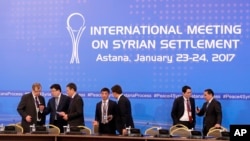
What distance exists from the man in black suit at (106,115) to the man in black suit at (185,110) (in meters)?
1.09

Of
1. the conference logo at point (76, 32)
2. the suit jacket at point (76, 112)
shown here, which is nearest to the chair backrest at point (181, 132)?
the suit jacket at point (76, 112)

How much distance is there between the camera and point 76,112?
9.02 meters

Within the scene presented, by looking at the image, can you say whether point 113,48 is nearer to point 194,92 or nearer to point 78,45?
point 78,45

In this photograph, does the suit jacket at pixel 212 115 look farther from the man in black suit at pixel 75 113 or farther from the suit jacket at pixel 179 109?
the man in black suit at pixel 75 113

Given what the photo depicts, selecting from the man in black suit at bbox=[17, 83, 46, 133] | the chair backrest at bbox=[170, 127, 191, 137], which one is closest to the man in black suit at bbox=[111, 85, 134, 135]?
the chair backrest at bbox=[170, 127, 191, 137]

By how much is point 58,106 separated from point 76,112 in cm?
56

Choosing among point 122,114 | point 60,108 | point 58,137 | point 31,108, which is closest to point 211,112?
point 122,114

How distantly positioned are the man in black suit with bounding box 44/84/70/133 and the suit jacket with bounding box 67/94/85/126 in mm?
351

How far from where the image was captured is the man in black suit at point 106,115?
9.12m

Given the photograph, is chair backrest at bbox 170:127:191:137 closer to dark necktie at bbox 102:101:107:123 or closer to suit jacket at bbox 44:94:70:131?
dark necktie at bbox 102:101:107:123

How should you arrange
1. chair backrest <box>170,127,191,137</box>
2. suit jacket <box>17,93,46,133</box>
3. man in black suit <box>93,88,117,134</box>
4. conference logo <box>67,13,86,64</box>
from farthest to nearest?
conference logo <box>67,13,86,64</box>
suit jacket <box>17,93,46,133</box>
man in black suit <box>93,88,117,134</box>
chair backrest <box>170,127,191,137</box>

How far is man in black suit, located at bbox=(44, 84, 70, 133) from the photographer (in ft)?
30.9

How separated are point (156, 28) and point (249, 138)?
21.5 ft

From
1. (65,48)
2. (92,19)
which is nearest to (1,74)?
(65,48)
